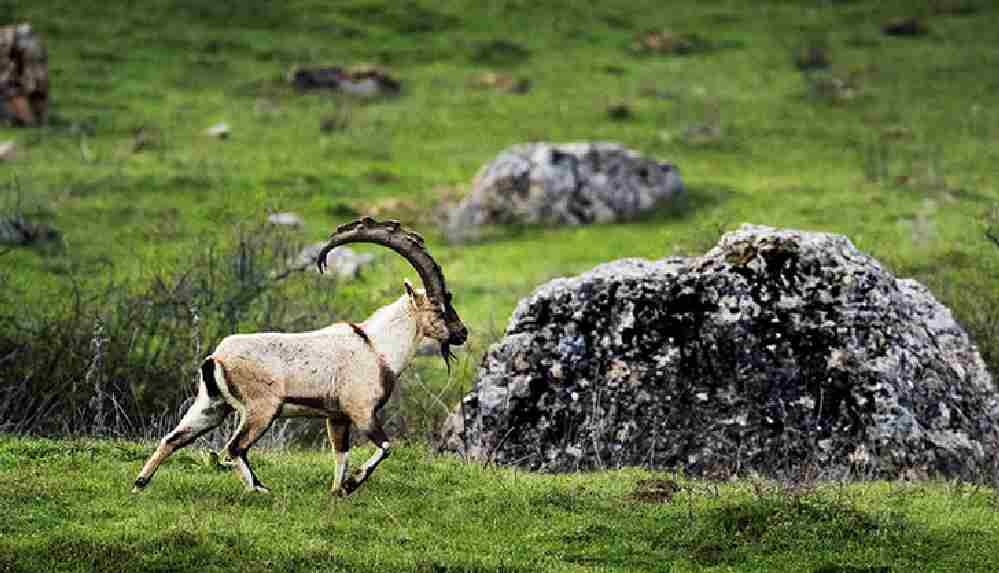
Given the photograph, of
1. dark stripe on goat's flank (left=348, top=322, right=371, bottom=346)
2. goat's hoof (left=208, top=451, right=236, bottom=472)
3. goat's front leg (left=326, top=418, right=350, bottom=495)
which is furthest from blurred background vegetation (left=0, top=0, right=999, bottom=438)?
goat's front leg (left=326, top=418, right=350, bottom=495)

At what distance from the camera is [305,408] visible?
12.5 meters

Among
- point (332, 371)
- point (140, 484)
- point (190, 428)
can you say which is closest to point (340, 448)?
point (332, 371)

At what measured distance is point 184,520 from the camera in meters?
11.6

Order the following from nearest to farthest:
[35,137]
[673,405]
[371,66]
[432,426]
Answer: [673,405] < [432,426] < [35,137] < [371,66]

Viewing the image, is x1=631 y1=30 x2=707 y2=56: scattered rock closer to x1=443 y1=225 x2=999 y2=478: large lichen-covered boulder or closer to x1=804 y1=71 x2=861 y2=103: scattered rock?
x1=804 y1=71 x2=861 y2=103: scattered rock

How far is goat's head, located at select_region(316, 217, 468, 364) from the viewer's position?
511 inches

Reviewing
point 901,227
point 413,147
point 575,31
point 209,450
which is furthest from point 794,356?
point 575,31

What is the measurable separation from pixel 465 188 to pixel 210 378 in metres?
22.7

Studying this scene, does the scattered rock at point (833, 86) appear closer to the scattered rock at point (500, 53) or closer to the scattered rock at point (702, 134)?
the scattered rock at point (702, 134)

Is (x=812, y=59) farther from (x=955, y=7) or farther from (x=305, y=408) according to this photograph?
(x=305, y=408)

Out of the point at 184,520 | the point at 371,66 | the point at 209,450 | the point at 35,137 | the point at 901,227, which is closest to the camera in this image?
the point at 184,520

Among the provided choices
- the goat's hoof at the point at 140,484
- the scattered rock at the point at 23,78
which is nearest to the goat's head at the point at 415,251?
the goat's hoof at the point at 140,484

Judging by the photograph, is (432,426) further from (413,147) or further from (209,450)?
(413,147)

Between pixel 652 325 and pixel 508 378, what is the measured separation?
1.63 m
